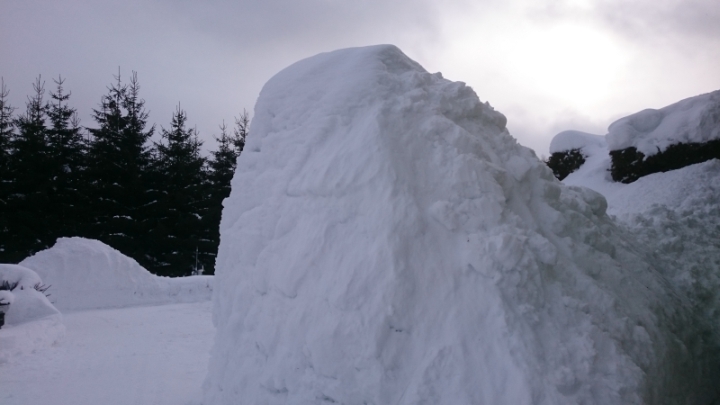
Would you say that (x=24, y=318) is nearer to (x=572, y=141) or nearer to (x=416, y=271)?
(x=416, y=271)

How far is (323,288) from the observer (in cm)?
352

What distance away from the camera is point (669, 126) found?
891cm

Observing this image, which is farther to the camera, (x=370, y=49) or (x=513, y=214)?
(x=370, y=49)

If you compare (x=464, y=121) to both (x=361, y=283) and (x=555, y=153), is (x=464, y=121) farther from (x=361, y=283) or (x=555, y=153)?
(x=555, y=153)

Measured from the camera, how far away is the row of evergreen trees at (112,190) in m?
21.5

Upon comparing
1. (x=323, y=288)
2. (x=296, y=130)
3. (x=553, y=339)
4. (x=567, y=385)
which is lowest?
(x=567, y=385)

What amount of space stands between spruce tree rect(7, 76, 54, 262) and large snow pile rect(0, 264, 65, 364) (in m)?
12.3

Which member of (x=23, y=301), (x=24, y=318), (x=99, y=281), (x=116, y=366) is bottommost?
(x=116, y=366)

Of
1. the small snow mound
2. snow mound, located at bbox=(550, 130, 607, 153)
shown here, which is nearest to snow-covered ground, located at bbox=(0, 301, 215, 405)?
the small snow mound

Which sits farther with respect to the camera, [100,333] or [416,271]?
[100,333]

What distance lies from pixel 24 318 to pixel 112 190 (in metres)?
15.1

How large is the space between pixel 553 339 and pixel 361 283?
133 centimetres

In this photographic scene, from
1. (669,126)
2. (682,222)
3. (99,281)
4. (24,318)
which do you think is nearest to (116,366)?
(24,318)

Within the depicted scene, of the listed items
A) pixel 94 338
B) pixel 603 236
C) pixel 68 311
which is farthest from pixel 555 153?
→ pixel 68 311
